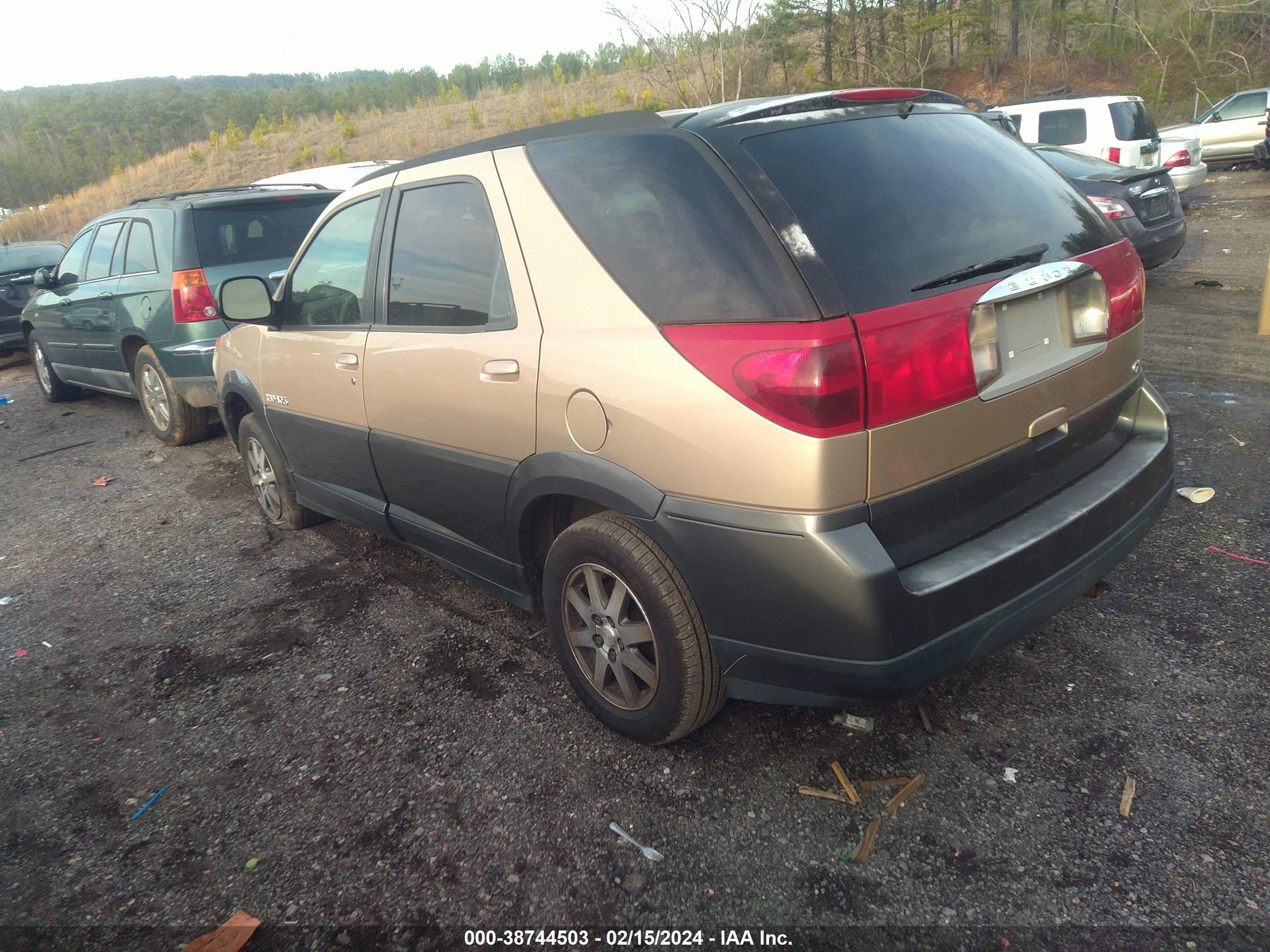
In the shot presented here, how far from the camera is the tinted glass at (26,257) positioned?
11.7 metres

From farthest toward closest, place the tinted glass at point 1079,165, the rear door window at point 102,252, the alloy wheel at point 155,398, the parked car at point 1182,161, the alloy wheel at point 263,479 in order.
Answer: the parked car at point 1182,161 < the tinted glass at point 1079,165 < the rear door window at point 102,252 < the alloy wheel at point 155,398 < the alloy wheel at point 263,479

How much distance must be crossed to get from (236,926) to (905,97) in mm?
3017

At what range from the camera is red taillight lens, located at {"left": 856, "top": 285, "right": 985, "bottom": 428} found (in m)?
1.97

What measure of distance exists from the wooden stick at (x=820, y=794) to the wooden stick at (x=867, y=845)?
118mm

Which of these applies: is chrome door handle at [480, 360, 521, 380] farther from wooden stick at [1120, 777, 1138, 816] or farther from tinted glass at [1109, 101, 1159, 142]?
tinted glass at [1109, 101, 1159, 142]

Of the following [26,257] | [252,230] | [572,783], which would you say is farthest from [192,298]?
[26,257]

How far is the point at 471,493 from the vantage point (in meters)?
3.02

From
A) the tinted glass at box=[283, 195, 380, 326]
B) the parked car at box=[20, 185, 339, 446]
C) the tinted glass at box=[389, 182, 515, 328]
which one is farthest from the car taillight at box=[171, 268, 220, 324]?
the tinted glass at box=[389, 182, 515, 328]

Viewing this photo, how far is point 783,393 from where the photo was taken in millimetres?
1966

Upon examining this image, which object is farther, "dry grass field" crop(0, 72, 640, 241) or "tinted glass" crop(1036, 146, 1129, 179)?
"dry grass field" crop(0, 72, 640, 241)

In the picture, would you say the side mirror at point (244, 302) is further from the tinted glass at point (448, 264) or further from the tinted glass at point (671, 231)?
the tinted glass at point (671, 231)

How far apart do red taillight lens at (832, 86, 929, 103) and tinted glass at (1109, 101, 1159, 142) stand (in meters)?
11.0

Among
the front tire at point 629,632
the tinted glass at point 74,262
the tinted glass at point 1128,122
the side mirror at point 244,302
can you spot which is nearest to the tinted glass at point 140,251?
the tinted glass at point 74,262

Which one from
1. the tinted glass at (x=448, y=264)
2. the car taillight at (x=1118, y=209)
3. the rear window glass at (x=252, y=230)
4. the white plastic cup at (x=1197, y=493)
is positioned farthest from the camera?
the car taillight at (x=1118, y=209)
